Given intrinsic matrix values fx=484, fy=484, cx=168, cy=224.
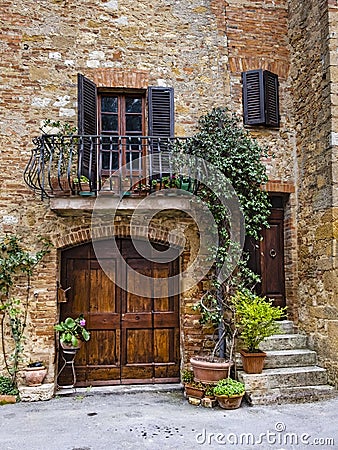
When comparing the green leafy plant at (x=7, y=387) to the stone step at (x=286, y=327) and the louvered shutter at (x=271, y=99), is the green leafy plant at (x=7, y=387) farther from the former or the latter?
the louvered shutter at (x=271, y=99)

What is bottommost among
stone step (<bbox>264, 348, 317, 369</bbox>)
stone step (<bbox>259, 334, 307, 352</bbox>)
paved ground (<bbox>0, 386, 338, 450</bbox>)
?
paved ground (<bbox>0, 386, 338, 450</bbox>)

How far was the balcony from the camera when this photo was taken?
21.9 ft

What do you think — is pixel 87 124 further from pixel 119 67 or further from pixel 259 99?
pixel 259 99

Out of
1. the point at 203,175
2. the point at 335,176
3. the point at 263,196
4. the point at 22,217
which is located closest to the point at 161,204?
the point at 203,175

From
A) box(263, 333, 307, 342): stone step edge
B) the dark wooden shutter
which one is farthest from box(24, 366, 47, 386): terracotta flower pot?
the dark wooden shutter

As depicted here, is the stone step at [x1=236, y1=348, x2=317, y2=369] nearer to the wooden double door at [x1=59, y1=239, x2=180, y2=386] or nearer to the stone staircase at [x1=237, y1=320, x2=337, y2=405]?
the stone staircase at [x1=237, y1=320, x2=337, y2=405]

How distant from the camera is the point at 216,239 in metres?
7.17

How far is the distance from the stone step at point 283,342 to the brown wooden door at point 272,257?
71 centimetres

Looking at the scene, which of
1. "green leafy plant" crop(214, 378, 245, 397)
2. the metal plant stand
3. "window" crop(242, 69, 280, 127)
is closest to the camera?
"green leafy plant" crop(214, 378, 245, 397)

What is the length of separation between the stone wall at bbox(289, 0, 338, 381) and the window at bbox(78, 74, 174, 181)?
83.6 inches

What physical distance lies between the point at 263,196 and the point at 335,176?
1.04 metres

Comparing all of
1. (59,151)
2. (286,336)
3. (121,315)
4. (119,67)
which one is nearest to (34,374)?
(121,315)

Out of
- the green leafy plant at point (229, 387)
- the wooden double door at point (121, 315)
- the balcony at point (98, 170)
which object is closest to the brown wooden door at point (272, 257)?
the wooden double door at point (121, 315)

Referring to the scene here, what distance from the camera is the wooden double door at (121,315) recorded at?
7199 millimetres
